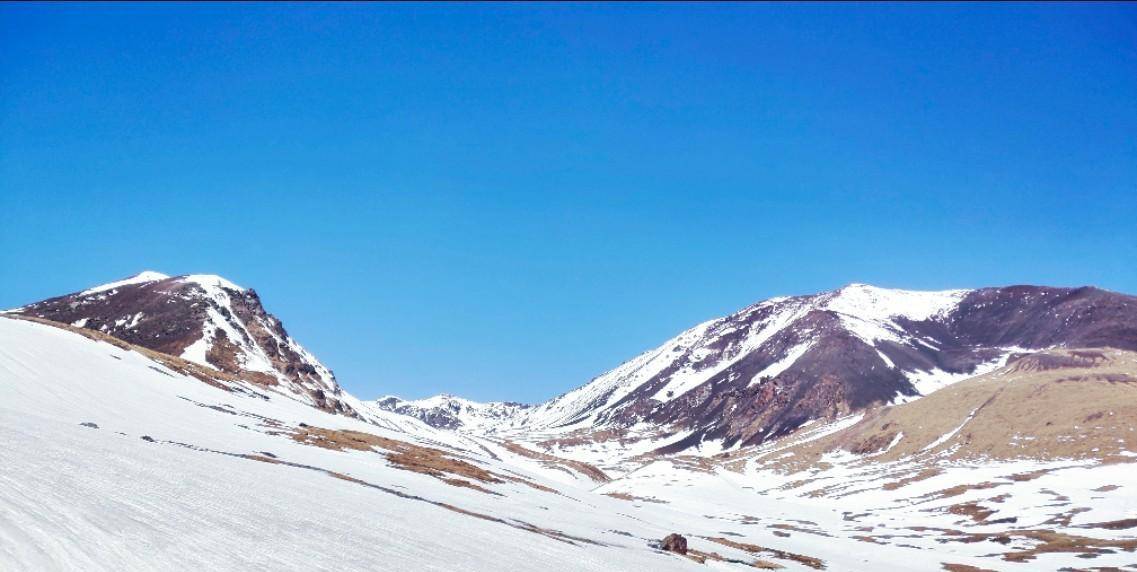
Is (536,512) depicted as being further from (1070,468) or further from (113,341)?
(1070,468)

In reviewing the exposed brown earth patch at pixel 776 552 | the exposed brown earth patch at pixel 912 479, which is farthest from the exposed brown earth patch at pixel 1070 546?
the exposed brown earth patch at pixel 912 479

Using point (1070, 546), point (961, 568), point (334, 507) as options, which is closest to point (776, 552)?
point (961, 568)

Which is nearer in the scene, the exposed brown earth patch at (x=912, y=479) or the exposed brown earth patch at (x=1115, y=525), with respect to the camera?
the exposed brown earth patch at (x=1115, y=525)

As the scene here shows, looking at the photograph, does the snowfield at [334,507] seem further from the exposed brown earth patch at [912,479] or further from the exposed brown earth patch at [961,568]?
the exposed brown earth patch at [912,479]

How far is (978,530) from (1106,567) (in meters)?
36.5

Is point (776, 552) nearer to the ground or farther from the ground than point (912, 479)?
nearer to the ground

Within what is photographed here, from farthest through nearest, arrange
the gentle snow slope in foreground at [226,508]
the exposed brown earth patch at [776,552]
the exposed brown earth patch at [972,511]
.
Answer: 1. the exposed brown earth patch at [972,511]
2. the exposed brown earth patch at [776,552]
3. the gentle snow slope in foreground at [226,508]

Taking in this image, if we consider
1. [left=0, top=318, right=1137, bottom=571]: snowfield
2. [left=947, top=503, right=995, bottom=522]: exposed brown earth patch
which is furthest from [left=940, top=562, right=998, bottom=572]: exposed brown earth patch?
[left=947, top=503, right=995, bottom=522]: exposed brown earth patch

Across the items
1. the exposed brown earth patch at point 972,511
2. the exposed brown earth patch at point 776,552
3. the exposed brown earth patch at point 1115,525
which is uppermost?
the exposed brown earth patch at point 1115,525

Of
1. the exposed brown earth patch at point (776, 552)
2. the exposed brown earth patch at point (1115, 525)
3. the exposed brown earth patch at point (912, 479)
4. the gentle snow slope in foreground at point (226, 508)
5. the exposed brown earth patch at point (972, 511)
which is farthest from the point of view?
the exposed brown earth patch at point (912, 479)

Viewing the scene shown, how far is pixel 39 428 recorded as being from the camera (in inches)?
1521

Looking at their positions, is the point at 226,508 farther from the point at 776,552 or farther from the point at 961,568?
the point at 961,568

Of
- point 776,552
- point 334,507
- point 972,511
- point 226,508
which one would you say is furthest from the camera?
point 972,511

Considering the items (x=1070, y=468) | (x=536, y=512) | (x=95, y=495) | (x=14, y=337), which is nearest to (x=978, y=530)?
(x=1070, y=468)
